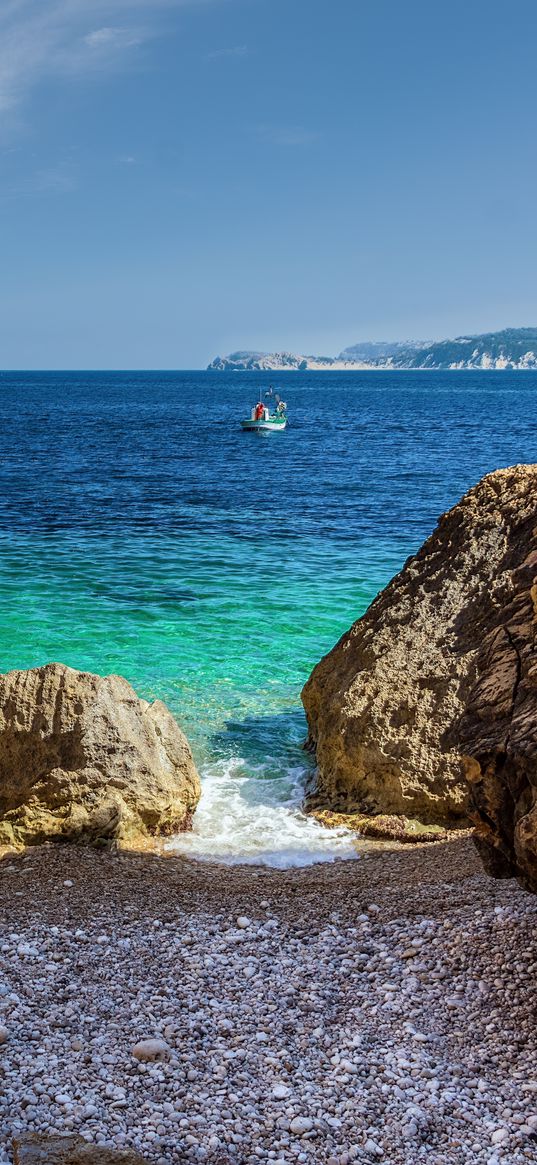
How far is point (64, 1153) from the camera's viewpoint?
4809 mm

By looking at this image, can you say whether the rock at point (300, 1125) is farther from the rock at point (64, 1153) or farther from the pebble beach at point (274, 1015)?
the rock at point (64, 1153)

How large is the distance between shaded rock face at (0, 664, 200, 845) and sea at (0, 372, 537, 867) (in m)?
0.52

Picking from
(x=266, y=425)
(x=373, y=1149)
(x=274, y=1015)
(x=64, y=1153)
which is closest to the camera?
(x=64, y=1153)

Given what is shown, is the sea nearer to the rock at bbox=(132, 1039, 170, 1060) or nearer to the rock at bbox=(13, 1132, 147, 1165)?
the rock at bbox=(132, 1039, 170, 1060)

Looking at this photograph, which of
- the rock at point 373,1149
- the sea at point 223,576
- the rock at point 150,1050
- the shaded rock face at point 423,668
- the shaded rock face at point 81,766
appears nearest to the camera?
the rock at point 373,1149

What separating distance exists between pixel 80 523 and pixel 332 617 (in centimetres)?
1263

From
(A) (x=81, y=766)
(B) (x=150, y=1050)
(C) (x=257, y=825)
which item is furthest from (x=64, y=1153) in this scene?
(C) (x=257, y=825)

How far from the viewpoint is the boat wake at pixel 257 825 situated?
908 cm

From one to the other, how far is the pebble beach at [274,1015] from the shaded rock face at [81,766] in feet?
2.83

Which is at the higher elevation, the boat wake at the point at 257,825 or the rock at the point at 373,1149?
the rock at the point at 373,1149

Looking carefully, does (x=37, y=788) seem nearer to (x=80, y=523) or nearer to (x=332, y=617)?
(x=332, y=617)

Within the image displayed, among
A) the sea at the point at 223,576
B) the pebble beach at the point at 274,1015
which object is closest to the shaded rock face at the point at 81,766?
the sea at the point at 223,576

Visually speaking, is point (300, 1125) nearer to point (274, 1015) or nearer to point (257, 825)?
point (274, 1015)

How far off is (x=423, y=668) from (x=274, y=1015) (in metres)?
4.85
